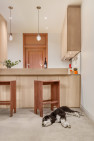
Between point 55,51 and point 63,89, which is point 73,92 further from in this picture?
point 55,51

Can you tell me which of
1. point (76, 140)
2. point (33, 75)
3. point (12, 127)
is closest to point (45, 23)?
point (33, 75)

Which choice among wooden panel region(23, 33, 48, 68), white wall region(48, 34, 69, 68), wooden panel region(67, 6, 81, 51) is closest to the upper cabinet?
wooden panel region(67, 6, 81, 51)

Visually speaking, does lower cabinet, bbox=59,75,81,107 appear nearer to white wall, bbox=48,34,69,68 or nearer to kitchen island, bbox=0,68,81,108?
kitchen island, bbox=0,68,81,108

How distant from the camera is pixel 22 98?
2906 millimetres

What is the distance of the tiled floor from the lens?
1489mm

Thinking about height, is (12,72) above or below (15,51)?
below

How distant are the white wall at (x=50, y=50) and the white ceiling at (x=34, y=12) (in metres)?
0.77

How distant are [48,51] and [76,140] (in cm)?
425

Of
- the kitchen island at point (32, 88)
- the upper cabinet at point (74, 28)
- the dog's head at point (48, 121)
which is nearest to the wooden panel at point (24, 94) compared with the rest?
the kitchen island at point (32, 88)

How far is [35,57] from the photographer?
5562 mm

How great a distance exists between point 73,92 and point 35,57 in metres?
3.01

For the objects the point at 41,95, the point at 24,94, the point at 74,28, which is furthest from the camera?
the point at 74,28

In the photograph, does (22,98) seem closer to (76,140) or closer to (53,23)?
(76,140)

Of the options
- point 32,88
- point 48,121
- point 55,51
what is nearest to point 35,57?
point 55,51
